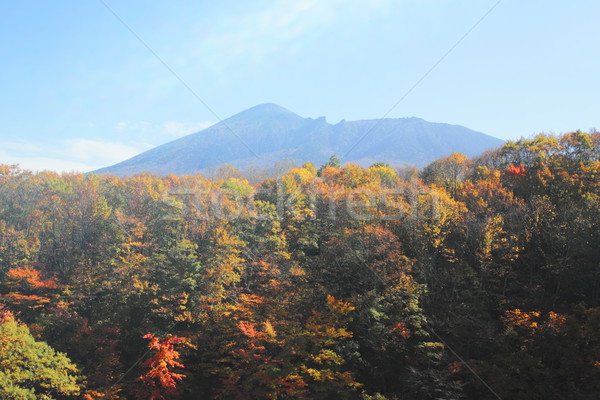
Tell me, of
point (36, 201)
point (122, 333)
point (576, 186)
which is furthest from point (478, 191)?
point (36, 201)

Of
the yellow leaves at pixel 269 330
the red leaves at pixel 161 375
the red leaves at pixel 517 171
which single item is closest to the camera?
the yellow leaves at pixel 269 330

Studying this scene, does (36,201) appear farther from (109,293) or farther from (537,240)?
(537,240)

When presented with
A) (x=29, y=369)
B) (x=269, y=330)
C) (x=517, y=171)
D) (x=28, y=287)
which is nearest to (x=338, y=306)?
(x=269, y=330)

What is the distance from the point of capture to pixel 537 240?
25.2m

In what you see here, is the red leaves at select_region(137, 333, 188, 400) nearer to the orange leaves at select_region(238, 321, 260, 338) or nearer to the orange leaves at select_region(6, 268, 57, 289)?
the orange leaves at select_region(238, 321, 260, 338)

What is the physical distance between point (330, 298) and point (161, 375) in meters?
12.1

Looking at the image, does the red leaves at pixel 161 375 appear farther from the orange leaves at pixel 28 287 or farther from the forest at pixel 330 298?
the orange leaves at pixel 28 287

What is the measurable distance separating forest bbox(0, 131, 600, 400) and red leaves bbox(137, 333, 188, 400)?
0.15 meters

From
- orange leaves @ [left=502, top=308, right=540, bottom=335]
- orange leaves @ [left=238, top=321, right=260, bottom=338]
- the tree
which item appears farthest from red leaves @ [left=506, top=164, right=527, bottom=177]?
the tree

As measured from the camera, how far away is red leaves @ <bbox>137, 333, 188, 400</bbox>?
73.4 feet

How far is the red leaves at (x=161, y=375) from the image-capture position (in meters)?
22.4

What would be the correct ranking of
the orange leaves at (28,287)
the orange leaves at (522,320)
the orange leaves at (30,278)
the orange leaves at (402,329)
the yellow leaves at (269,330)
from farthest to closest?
the orange leaves at (30,278), the orange leaves at (28,287), the yellow leaves at (269,330), the orange leaves at (402,329), the orange leaves at (522,320)

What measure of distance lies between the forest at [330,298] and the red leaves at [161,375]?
5.9 inches

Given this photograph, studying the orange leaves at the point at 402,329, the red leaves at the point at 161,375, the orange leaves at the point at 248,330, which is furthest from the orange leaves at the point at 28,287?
the orange leaves at the point at 402,329
